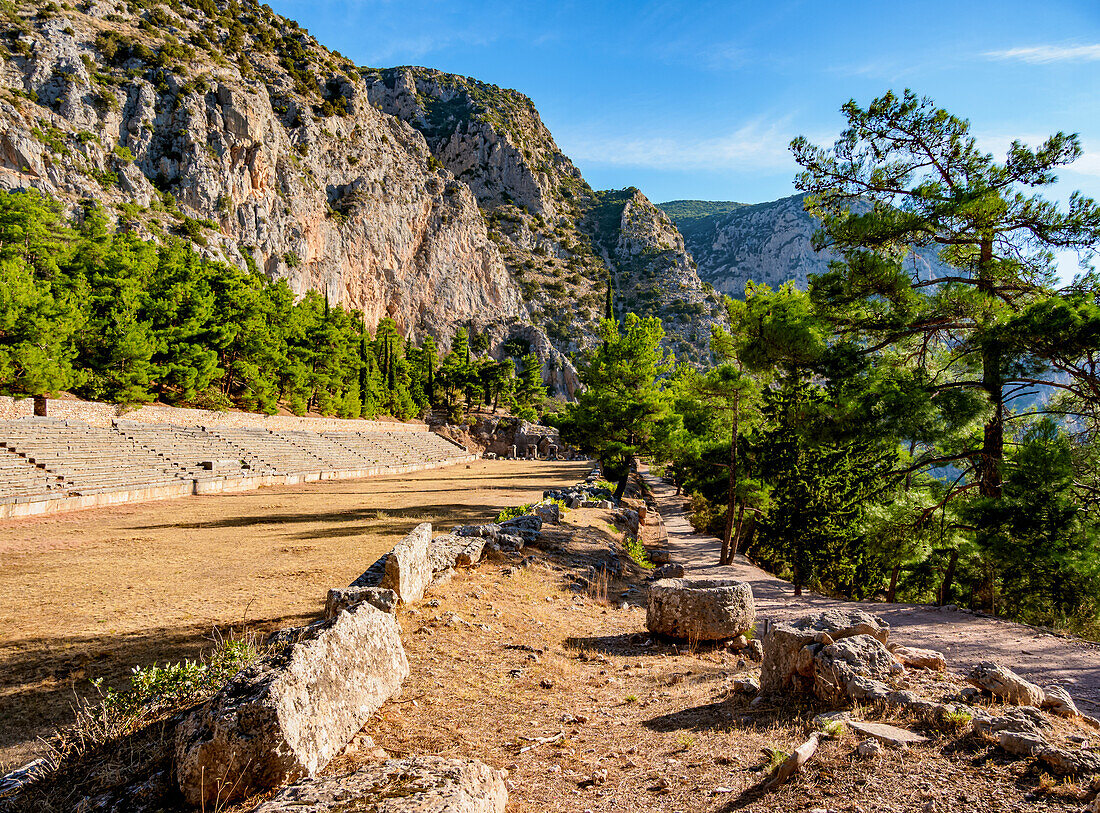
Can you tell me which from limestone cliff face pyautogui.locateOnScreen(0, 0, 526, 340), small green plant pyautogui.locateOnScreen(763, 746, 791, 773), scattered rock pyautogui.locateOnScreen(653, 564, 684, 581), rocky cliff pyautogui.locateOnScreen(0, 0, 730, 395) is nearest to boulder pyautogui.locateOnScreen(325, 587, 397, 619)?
small green plant pyautogui.locateOnScreen(763, 746, 791, 773)

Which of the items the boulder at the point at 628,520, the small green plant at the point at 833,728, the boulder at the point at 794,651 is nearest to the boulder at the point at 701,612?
the boulder at the point at 794,651

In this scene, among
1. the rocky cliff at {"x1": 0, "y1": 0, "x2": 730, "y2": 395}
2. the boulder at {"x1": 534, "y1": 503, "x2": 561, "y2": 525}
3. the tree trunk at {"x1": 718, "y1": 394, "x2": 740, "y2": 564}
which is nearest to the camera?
the boulder at {"x1": 534, "y1": 503, "x2": 561, "y2": 525}

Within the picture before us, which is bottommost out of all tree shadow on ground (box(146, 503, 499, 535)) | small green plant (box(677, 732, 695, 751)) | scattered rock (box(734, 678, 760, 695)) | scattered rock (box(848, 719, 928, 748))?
tree shadow on ground (box(146, 503, 499, 535))

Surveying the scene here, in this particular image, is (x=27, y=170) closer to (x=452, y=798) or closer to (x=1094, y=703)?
(x=452, y=798)

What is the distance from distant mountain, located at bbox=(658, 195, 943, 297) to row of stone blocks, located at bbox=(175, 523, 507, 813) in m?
145

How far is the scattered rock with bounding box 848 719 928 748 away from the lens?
3.29 m

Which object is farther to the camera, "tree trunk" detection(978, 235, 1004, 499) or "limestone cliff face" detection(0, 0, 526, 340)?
"limestone cliff face" detection(0, 0, 526, 340)

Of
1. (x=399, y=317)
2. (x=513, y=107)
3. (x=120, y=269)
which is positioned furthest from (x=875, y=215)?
(x=513, y=107)

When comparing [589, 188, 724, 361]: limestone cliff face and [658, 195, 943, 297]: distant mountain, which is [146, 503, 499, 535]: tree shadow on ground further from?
[658, 195, 943, 297]: distant mountain

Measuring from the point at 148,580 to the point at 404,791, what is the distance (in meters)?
8.38

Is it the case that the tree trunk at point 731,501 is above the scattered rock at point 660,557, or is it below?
above

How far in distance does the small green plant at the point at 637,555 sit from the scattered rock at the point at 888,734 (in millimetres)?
9426

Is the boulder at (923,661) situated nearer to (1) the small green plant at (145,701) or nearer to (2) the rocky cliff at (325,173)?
(1) the small green plant at (145,701)

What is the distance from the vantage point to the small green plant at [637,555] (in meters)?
13.2
